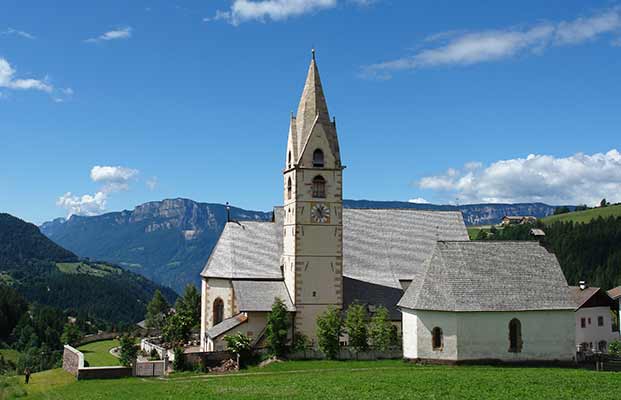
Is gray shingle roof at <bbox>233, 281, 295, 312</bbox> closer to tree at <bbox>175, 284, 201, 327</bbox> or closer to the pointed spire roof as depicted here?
tree at <bbox>175, 284, 201, 327</bbox>

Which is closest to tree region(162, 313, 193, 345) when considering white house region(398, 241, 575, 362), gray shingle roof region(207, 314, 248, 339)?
gray shingle roof region(207, 314, 248, 339)

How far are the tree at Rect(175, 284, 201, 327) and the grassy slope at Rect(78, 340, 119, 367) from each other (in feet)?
24.2

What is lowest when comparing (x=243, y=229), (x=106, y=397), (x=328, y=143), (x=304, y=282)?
(x=106, y=397)

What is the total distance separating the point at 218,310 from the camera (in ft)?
196

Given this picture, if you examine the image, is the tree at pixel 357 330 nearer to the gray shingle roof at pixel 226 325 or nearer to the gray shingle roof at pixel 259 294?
the gray shingle roof at pixel 259 294

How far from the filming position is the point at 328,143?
183ft

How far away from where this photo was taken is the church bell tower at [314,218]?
54.8 m

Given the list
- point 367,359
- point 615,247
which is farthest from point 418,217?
point 615,247

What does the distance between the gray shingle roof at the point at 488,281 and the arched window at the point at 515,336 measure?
105cm

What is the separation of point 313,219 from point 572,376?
75.6ft

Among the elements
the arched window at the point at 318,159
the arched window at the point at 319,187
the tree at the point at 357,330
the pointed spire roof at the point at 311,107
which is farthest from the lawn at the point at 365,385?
the pointed spire roof at the point at 311,107

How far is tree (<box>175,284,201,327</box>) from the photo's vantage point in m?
→ 65.0

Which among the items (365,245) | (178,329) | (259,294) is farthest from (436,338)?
(178,329)

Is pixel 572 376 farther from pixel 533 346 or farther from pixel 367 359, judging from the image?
pixel 367 359
